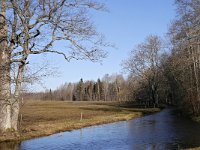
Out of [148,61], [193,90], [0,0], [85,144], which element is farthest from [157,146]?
[148,61]

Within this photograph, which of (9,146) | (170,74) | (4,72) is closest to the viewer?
(9,146)

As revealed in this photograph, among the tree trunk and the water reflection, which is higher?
the tree trunk

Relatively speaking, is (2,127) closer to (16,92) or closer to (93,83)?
(16,92)

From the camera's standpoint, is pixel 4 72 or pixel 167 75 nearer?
pixel 4 72

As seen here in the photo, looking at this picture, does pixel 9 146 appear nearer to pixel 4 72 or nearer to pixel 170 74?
pixel 4 72

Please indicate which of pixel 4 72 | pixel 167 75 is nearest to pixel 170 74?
pixel 167 75

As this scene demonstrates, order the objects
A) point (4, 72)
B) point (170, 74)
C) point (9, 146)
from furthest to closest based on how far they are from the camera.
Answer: point (170, 74) → point (4, 72) → point (9, 146)

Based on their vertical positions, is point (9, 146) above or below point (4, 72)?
below

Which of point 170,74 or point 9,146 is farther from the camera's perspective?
→ point 170,74

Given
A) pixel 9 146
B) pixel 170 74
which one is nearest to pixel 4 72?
pixel 9 146

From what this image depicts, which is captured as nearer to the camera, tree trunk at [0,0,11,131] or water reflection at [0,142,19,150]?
water reflection at [0,142,19,150]

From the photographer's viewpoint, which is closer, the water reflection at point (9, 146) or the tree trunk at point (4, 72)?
the water reflection at point (9, 146)

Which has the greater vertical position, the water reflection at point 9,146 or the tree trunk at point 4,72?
the tree trunk at point 4,72

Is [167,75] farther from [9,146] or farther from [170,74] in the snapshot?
[9,146]
